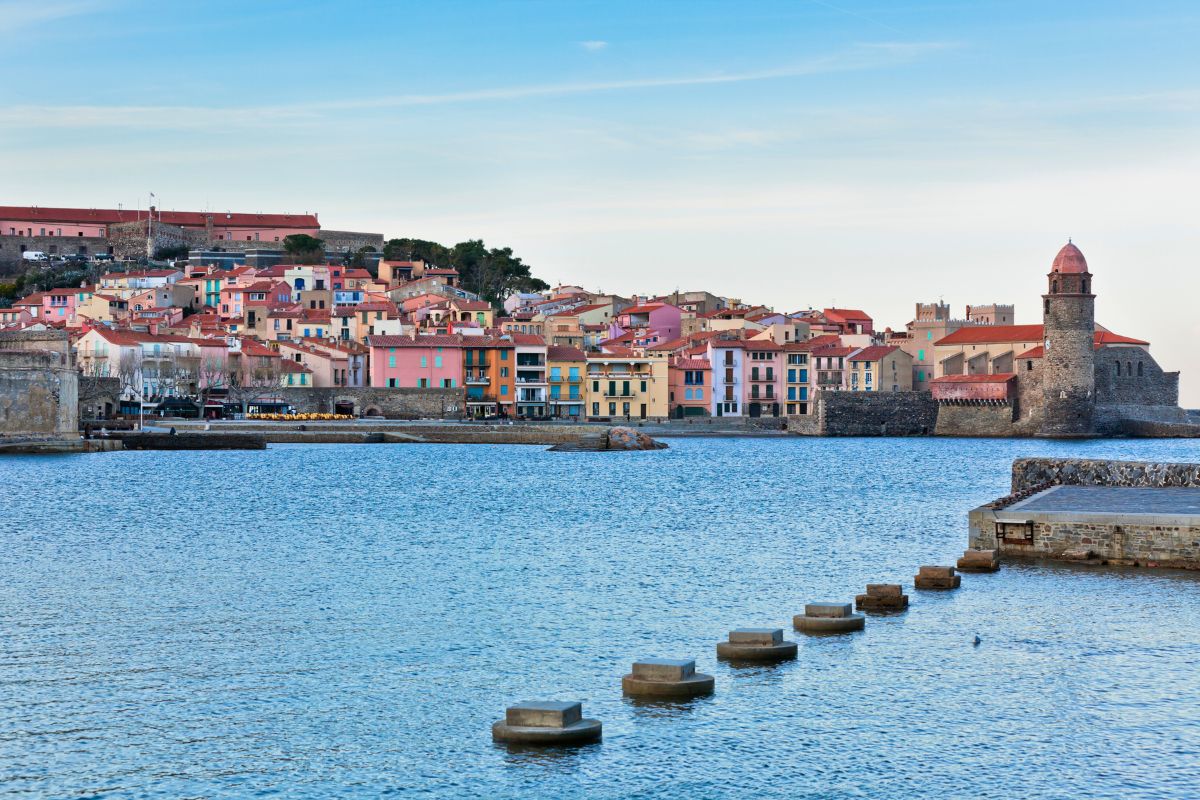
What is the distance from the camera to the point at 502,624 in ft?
54.2

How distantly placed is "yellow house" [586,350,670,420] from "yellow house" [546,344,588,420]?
34 centimetres

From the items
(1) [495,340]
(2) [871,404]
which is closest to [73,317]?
(1) [495,340]

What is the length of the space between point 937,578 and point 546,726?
27.6ft

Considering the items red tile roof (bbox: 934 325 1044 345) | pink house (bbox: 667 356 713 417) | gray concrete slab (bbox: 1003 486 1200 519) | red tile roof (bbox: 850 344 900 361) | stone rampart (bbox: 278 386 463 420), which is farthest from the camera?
red tile roof (bbox: 934 325 1044 345)

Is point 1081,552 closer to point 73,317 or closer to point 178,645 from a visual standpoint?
point 178,645

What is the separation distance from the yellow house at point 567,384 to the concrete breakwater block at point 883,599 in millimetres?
55698

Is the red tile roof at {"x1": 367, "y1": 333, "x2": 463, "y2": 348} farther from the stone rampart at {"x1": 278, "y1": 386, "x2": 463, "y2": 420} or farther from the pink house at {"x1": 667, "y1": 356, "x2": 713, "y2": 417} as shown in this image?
the pink house at {"x1": 667, "y1": 356, "x2": 713, "y2": 417}

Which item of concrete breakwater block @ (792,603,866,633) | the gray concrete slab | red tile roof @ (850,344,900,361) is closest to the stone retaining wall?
the gray concrete slab

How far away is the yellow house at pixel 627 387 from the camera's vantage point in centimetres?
7325

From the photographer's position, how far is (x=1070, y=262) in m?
72.8

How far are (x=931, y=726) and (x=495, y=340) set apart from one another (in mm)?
61451

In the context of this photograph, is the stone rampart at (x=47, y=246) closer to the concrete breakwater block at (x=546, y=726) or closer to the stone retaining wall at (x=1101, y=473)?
the stone retaining wall at (x=1101, y=473)

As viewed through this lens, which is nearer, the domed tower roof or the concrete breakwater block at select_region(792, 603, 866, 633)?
the concrete breakwater block at select_region(792, 603, 866, 633)

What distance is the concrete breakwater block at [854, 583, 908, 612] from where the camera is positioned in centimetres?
1703
